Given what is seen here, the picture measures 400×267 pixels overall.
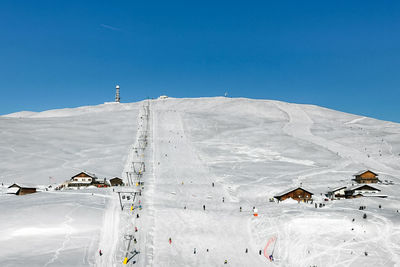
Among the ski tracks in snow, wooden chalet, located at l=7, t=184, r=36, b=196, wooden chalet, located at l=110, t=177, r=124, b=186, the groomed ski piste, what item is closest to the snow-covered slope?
the groomed ski piste

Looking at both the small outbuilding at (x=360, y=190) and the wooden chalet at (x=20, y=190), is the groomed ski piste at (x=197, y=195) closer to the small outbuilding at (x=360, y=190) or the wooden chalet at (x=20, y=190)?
the small outbuilding at (x=360, y=190)

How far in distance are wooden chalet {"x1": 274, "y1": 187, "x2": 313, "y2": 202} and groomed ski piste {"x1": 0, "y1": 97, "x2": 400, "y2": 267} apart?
1.75 meters

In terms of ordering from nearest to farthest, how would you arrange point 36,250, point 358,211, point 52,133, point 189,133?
point 36,250 < point 358,211 < point 52,133 < point 189,133

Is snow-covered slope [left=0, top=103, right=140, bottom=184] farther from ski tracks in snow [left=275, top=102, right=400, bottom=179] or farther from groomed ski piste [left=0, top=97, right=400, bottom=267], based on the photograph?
ski tracks in snow [left=275, top=102, right=400, bottom=179]

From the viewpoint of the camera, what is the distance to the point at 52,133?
95812mm

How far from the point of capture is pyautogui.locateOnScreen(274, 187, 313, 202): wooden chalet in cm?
5022

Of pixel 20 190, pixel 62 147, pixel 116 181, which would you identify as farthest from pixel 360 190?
pixel 62 147

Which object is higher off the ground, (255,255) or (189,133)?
(189,133)

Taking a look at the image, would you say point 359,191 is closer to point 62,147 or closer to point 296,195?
point 296,195

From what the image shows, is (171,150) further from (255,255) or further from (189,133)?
(255,255)

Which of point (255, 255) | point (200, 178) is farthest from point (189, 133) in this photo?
point (255, 255)

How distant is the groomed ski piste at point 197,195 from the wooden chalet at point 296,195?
1755mm

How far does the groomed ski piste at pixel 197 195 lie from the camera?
3094cm

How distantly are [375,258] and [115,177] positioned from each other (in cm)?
4170
